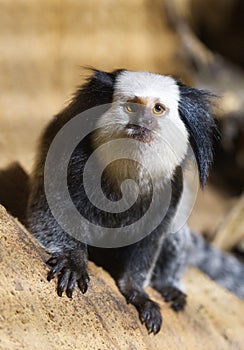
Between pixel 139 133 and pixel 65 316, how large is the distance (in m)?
0.79

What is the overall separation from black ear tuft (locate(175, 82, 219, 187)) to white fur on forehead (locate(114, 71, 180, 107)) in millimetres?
61

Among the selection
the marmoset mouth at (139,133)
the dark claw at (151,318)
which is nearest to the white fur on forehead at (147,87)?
the marmoset mouth at (139,133)

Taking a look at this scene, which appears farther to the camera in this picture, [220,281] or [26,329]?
[220,281]

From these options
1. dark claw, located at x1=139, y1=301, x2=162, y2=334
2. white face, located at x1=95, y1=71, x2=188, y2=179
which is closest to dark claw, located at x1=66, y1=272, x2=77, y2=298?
dark claw, located at x1=139, y1=301, x2=162, y2=334

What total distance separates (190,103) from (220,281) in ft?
6.52

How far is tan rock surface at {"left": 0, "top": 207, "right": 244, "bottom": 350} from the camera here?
1995 mm

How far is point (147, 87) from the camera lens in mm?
2510

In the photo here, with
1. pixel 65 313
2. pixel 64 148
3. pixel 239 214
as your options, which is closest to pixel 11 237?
pixel 65 313

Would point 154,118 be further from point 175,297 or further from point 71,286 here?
point 175,297

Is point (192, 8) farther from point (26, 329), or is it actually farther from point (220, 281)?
point (26, 329)

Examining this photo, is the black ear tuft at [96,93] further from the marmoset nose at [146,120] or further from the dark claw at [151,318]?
the dark claw at [151,318]

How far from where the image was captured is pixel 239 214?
4836 millimetres

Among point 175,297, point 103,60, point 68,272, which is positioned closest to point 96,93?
point 68,272

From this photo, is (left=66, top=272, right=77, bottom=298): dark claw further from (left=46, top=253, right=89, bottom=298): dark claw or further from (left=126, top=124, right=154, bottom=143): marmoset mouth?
Result: (left=126, top=124, right=154, bottom=143): marmoset mouth
